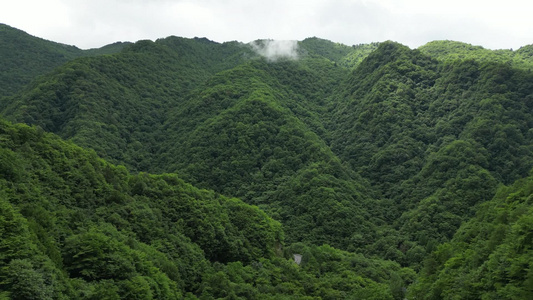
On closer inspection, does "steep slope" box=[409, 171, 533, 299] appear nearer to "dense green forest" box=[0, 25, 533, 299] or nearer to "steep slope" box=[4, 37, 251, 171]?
"dense green forest" box=[0, 25, 533, 299]

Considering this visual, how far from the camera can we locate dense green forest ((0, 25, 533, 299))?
35.7m

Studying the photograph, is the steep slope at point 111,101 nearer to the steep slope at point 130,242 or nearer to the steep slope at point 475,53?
the steep slope at point 130,242

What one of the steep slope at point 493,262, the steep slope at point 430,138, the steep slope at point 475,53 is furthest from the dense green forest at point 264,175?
the steep slope at point 475,53

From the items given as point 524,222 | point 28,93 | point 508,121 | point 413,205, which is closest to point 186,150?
point 28,93

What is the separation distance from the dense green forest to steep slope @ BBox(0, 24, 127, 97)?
3.51ft

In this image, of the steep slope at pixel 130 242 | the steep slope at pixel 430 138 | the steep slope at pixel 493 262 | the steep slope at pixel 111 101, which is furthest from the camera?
the steep slope at pixel 111 101

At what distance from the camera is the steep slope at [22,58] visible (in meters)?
152

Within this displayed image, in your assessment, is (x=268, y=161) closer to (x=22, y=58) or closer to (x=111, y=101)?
(x=111, y=101)

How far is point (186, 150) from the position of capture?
118000mm

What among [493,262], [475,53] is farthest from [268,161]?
[475,53]

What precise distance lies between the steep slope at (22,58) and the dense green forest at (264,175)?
1.07 m

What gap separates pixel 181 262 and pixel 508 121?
89913 millimetres

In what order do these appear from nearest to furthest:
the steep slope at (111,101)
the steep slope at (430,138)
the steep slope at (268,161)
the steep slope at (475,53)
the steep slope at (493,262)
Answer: the steep slope at (493,262)
the steep slope at (430,138)
the steep slope at (268,161)
the steep slope at (111,101)
the steep slope at (475,53)

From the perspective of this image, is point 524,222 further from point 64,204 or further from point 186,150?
point 186,150
